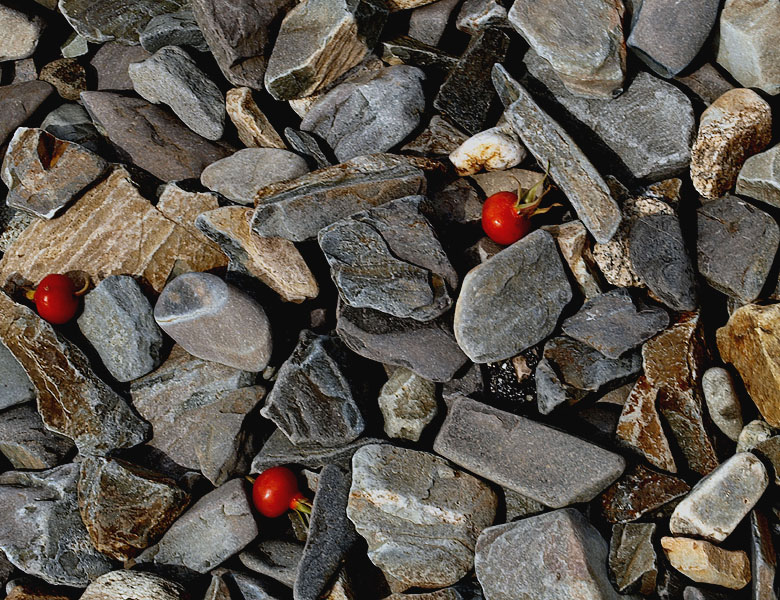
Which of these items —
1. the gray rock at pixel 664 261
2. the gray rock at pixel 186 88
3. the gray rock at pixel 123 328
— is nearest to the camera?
the gray rock at pixel 664 261

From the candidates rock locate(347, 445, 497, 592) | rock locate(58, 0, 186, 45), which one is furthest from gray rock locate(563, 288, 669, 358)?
rock locate(58, 0, 186, 45)

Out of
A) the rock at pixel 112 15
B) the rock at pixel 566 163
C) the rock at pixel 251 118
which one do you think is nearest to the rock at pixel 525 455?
the rock at pixel 566 163

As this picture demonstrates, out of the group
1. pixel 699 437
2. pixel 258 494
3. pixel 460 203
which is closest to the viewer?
pixel 699 437

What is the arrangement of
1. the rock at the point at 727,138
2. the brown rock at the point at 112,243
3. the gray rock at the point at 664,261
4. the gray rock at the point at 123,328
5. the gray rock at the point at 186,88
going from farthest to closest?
the gray rock at the point at 186,88 → the brown rock at the point at 112,243 → the gray rock at the point at 123,328 → the rock at the point at 727,138 → the gray rock at the point at 664,261

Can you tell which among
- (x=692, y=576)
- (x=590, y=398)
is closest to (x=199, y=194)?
(x=590, y=398)

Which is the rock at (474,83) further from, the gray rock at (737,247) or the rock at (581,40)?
the gray rock at (737,247)

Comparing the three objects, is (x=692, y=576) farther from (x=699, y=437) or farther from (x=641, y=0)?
(x=641, y=0)

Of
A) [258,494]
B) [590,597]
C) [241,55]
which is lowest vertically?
[258,494]
